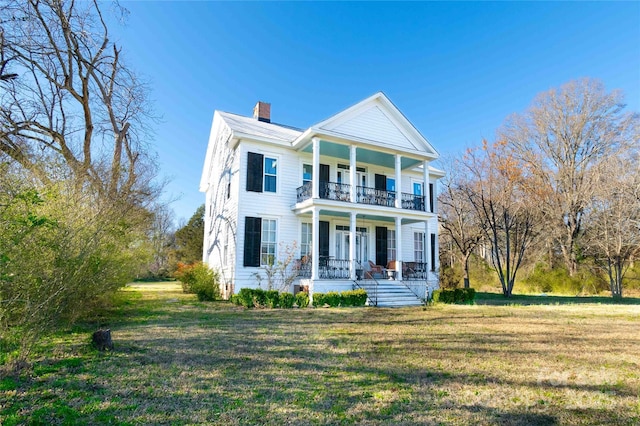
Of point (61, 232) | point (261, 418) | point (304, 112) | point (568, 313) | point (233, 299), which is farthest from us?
point (304, 112)

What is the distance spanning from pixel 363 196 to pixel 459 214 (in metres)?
11.0

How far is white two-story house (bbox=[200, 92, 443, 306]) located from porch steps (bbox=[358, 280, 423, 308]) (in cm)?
9

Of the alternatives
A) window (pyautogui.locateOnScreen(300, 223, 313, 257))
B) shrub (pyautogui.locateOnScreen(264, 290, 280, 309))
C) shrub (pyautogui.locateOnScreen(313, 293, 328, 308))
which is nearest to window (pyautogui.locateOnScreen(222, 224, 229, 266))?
window (pyautogui.locateOnScreen(300, 223, 313, 257))

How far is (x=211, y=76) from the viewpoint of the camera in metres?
16.6

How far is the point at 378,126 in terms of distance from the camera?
16.7 m

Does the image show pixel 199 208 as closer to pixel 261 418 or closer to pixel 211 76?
pixel 211 76

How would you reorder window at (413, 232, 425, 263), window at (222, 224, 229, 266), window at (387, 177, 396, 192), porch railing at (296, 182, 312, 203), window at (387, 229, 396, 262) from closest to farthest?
porch railing at (296, 182, 312, 203) < window at (222, 224, 229, 266) < window at (387, 229, 396, 262) < window at (387, 177, 396, 192) < window at (413, 232, 425, 263)

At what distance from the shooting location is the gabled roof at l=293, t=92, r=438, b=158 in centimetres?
1531

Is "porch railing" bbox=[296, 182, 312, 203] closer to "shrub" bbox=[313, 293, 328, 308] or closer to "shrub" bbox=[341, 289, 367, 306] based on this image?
"shrub" bbox=[313, 293, 328, 308]

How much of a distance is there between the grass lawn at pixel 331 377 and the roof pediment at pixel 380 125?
383 inches

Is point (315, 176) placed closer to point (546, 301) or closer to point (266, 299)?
point (266, 299)

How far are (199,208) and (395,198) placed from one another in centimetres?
2610

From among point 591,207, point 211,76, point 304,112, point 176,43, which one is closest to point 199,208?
point 304,112

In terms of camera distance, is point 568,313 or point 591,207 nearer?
point 568,313
